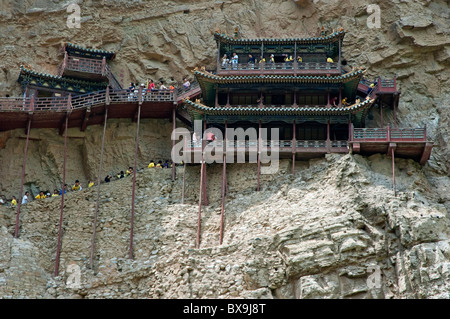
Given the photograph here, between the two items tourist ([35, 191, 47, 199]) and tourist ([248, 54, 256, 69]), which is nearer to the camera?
tourist ([35, 191, 47, 199])

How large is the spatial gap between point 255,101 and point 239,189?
6751 millimetres

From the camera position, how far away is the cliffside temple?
4850 centimetres

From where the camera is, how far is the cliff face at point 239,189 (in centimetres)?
4038

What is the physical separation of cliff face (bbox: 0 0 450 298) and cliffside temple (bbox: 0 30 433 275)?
1.10m

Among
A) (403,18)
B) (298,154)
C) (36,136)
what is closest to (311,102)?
(298,154)

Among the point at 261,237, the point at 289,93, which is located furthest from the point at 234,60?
the point at 261,237

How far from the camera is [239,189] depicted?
4788 cm

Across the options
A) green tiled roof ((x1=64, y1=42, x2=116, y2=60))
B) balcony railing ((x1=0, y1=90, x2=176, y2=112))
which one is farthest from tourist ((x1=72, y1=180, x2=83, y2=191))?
green tiled roof ((x1=64, y1=42, x2=116, y2=60))

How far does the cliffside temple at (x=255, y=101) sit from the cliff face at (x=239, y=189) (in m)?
1.10

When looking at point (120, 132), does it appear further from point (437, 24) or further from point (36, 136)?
point (437, 24)

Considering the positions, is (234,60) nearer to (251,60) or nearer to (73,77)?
(251,60)

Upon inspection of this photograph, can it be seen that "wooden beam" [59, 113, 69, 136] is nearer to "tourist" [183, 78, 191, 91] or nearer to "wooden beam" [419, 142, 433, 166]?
"tourist" [183, 78, 191, 91]
